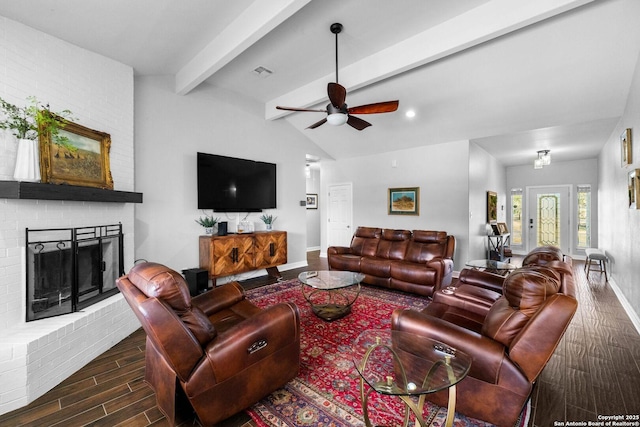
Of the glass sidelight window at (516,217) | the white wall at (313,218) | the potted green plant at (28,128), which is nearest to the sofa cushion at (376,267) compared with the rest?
the potted green plant at (28,128)

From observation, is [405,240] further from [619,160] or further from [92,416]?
[92,416]

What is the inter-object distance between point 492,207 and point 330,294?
518cm

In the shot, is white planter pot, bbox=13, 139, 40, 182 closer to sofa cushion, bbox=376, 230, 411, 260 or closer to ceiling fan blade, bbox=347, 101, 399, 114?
ceiling fan blade, bbox=347, 101, 399, 114

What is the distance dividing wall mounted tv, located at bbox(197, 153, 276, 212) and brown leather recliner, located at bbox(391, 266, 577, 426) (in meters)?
3.84

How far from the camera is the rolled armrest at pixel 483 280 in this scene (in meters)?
2.78

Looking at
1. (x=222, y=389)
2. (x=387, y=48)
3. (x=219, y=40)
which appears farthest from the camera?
(x=387, y=48)

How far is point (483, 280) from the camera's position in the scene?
9.43 ft

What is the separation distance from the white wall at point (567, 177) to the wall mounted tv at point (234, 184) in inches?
290

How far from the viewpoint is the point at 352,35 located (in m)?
3.26

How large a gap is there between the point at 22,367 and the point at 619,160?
715 centimetres

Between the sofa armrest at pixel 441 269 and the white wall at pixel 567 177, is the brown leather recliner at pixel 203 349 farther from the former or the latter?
the white wall at pixel 567 177

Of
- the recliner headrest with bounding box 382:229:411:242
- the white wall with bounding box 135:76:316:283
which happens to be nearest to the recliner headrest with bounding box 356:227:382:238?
the recliner headrest with bounding box 382:229:411:242

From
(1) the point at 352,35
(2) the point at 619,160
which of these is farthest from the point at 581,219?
(1) the point at 352,35

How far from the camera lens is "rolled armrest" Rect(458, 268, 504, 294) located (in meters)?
2.78
